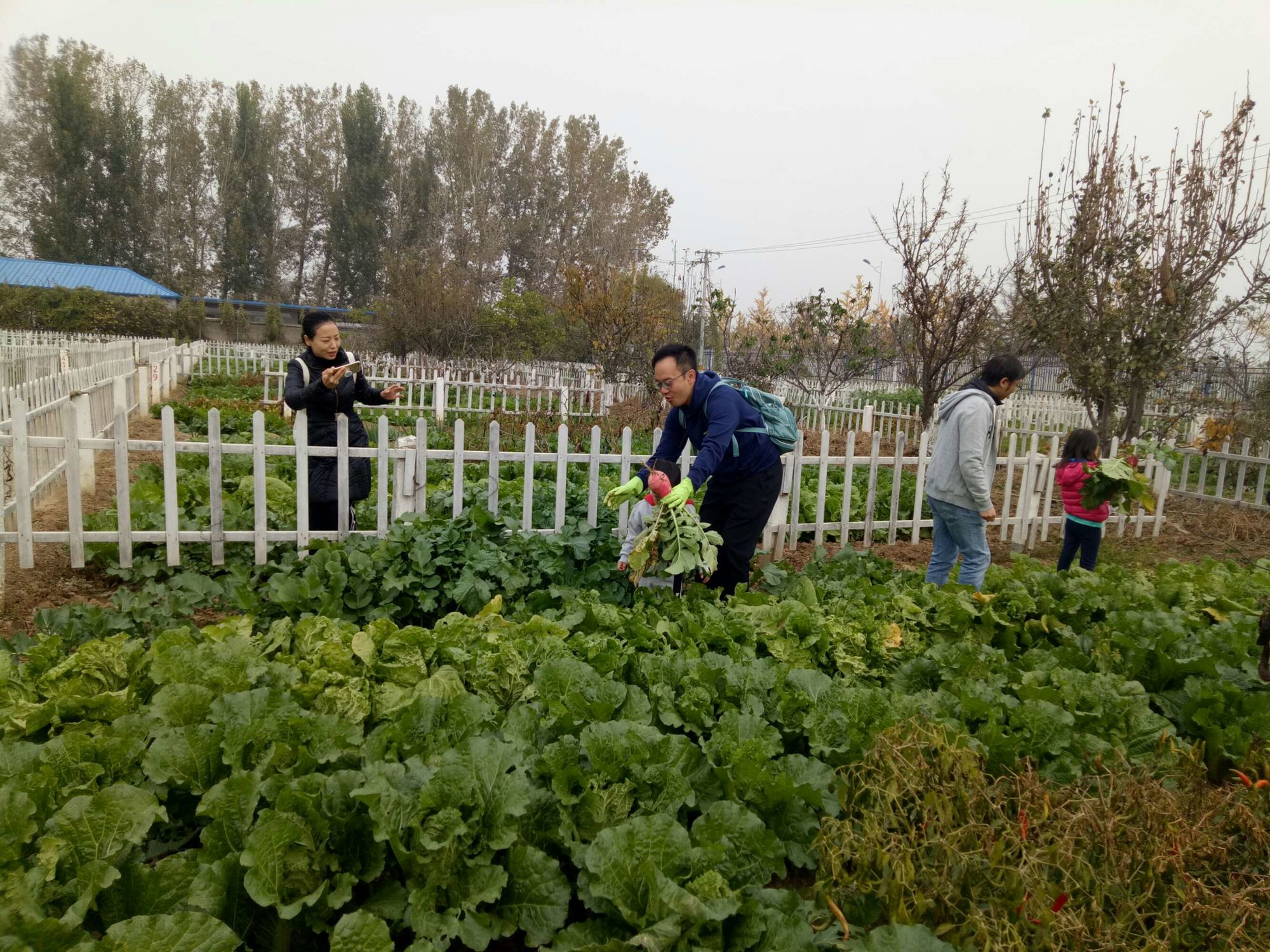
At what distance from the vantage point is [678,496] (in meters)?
3.98

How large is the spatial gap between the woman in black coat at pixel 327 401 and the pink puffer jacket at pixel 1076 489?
497 centimetres

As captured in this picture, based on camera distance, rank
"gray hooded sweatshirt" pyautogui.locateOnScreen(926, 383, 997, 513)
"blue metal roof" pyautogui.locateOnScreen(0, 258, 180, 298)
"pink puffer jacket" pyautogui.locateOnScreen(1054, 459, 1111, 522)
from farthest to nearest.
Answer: "blue metal roof" pyautogui.locateOnScreen(0, 258, 180, 298) → "pink puffer jacket" pyautogui.locateOnScreen(1054, 459, 1111, 522) → "gray hooded sweatshirt" pyautogui.locateOnScreen(926, 383, 997, 513)

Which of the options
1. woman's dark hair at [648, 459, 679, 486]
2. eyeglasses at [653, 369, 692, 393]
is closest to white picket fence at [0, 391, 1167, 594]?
woman's dark hair at [648, 459, 679, 486]

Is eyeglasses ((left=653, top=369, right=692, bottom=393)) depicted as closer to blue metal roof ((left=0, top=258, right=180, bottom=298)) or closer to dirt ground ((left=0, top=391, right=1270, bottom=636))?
dirt ground ((left=0, top=391, right=1270, bottom=636))

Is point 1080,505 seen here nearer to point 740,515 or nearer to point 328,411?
point 740,515

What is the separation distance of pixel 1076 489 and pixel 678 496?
3655 mm

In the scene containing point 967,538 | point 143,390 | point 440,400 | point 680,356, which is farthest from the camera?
point 143,390

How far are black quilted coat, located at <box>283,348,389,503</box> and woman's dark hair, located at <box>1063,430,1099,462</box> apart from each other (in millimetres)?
5163

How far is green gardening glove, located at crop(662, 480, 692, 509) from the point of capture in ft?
13.0

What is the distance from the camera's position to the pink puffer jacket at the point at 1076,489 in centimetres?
570

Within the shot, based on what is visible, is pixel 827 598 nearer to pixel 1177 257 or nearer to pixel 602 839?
pixel 602 839

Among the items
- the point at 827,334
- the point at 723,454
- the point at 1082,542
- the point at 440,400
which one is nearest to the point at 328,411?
the point at 723,454

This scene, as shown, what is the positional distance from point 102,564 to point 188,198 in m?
50.7

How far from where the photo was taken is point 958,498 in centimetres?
475
